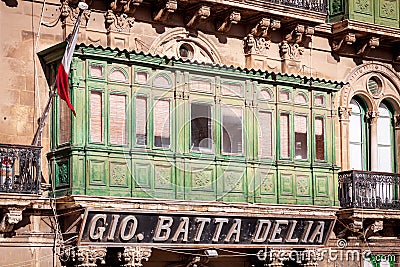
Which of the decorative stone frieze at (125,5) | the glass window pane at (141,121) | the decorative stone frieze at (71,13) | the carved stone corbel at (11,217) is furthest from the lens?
the decorative stone frieze at (125,5)

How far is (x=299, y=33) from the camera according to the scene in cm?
2278

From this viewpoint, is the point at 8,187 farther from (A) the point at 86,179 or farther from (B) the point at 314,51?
(B) the point at 314,51

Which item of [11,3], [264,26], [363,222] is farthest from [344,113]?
[11,3]

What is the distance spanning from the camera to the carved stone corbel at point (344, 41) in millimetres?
23469

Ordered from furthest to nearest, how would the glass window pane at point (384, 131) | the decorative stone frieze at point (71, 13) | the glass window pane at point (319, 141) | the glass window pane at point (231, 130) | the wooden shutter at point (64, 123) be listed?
1. the glass window pane at point (384, 131)
2. the glass window pane at point (319, 141)
3. the glass window pane at point (231, 130)
4. the decorative stone frieze at point (71, 13)
5. the wooden shutter at point (64, 123)

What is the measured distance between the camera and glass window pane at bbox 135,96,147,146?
62.2 ft

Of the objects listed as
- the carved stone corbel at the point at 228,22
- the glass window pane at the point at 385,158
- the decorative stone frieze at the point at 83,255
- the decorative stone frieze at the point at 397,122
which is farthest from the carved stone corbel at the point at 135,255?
the decorative stone frieze at the point at 397,122

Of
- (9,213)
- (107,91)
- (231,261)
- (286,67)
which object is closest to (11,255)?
(9,213)

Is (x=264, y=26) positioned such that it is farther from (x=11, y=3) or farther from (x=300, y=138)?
(x=11, y=3)

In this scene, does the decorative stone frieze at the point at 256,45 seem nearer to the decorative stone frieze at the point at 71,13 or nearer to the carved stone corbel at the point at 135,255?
the decorative stone frieze at the point at 71,13

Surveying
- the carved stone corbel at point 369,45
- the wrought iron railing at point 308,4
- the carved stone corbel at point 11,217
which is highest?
the wrought iron railing at point 308,4

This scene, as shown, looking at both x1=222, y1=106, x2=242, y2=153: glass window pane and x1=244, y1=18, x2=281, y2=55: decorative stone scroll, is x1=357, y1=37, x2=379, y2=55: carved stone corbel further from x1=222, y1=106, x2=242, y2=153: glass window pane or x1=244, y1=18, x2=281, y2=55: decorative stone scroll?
x1=222, y1=106, x2=242, y2=153: glass window pane

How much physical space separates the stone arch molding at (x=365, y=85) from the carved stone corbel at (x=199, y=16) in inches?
161

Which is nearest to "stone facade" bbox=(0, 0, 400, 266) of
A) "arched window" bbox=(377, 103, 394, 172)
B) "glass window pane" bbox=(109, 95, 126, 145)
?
"arched window" bbox=(377, 103, 394, 172)
